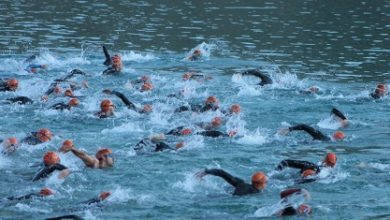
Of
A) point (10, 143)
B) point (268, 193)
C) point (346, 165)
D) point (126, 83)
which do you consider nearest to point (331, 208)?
point (268, 193)

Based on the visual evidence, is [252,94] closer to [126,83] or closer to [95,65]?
[126,83]

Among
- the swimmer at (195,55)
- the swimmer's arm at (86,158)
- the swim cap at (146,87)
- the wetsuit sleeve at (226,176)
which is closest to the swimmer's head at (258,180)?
the wetsuit sleeve at (226,176)

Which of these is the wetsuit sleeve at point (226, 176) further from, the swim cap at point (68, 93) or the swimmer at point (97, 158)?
the swim cap at point (68, 93)

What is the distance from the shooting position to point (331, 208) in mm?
18672

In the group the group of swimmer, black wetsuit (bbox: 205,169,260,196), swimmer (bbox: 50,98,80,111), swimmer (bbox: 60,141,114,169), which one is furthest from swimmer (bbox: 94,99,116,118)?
black wetsuit (bbox: 205,169,260,196)

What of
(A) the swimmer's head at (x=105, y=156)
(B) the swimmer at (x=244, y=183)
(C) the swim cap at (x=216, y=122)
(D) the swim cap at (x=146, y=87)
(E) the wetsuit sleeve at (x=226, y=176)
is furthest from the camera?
(D) the swim cap at (x=146, y=87)

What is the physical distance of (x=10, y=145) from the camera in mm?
23141

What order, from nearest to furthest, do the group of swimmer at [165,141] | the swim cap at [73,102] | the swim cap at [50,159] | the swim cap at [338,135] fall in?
the group of swimmer at [165,141]
the swim cap at [50,159]
the swim cap at [338,135]
the swim cap at [73,102]

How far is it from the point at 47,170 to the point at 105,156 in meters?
1.93

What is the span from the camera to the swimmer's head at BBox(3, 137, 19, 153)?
23031 millimetres

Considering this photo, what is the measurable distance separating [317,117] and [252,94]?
4152mm

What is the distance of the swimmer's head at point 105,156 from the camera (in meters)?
21.8

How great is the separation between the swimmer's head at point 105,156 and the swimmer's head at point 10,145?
274 centimetres

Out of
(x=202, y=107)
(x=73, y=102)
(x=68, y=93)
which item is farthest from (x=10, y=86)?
(x=202, y=107)
